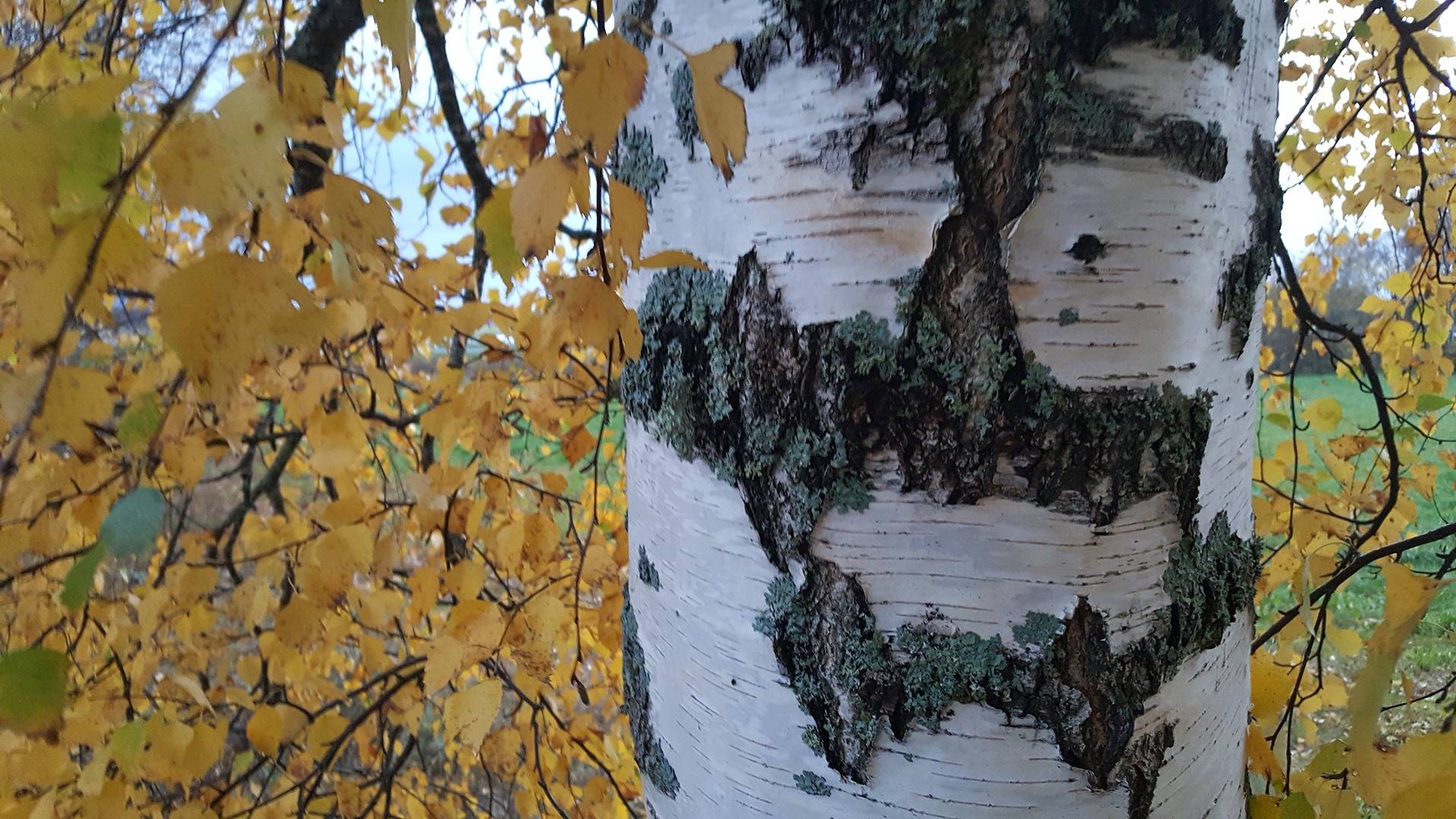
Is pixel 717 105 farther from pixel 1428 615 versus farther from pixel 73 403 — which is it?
pixel 1428 615

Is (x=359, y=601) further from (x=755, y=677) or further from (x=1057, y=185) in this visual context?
(x=1057, y=185)

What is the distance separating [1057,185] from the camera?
1.48 ft

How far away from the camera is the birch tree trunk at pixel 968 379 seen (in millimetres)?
449

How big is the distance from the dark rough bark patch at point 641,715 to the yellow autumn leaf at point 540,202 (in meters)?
0.40

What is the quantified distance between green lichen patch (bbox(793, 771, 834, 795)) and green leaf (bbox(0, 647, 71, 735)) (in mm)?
505

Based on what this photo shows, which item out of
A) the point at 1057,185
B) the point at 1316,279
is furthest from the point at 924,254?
the point at 1316,279

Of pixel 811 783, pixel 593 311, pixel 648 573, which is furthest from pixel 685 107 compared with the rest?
pixel 811 783

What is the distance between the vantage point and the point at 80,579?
1.56ft

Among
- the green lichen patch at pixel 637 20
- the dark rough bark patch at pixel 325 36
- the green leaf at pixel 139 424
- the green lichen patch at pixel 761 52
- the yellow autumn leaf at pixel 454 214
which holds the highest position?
the dark rough bark patch at pixel 325 36

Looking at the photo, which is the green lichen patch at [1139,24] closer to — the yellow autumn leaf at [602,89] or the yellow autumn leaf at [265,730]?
the yellow autumn leaf at [602,89]

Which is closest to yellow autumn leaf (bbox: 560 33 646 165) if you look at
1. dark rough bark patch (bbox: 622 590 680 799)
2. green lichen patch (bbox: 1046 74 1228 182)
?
green lichen patch (bbox: 1046 74 1228 182)

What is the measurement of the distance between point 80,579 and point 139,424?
0.64ft

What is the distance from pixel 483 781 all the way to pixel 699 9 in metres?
3.82

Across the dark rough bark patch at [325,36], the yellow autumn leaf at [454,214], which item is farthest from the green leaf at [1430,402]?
the dark rough bark patch at [325,36]
